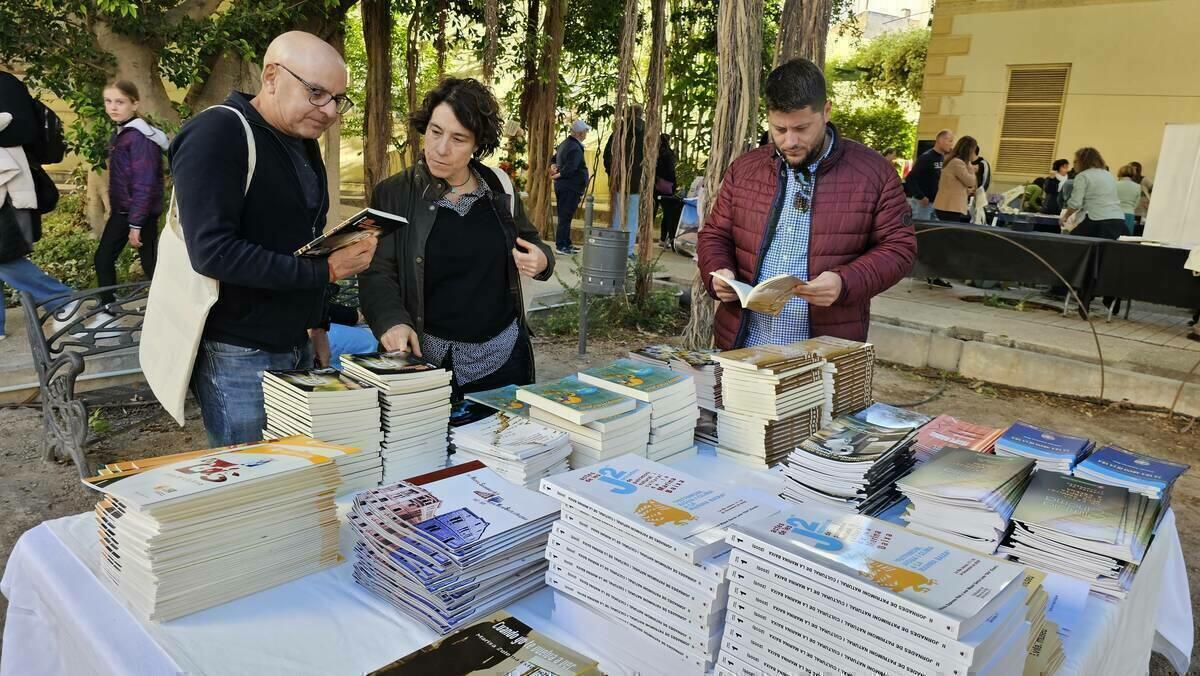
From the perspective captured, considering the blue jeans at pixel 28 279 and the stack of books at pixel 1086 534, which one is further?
the blue jeans at pixel 28 279

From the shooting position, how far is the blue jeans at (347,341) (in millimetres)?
3438

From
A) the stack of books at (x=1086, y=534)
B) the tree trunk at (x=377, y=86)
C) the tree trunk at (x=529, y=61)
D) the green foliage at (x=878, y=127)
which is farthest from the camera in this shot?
the green foliage at (x=878, y=127)

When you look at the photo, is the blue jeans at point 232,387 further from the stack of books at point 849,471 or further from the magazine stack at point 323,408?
the stack of books at point 849,471

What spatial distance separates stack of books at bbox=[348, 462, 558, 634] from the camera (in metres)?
1.29

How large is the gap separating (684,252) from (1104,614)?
32.5ft

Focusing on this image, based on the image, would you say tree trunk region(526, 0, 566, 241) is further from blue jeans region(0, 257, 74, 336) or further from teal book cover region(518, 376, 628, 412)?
teal book cover region(518, 376, 628, 412)

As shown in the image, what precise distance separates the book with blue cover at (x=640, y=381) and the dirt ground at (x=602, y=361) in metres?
2.22

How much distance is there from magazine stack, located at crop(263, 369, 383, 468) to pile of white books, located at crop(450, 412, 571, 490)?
0.21 metres

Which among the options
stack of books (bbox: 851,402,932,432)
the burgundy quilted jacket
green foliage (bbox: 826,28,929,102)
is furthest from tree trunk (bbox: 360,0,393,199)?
green foliage (bbox: 826,28,929,102)

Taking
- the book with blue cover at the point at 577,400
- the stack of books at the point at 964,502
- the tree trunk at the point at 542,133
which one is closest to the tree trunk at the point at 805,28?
the book with blue cover at the point at 577,400

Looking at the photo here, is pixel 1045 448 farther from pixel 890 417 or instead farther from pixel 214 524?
pixel 214 524

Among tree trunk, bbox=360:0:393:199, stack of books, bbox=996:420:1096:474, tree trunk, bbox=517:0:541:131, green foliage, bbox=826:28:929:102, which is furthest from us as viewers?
green foliage, bbox=826:28:929:102

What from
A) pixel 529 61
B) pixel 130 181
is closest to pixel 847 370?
pixel 130 181

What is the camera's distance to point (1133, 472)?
183 cm
